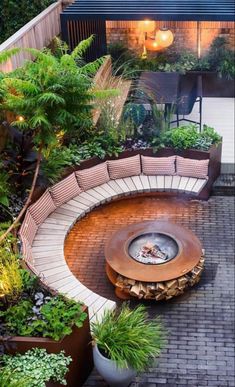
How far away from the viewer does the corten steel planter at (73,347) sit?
5.88 metres

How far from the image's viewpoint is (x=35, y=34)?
12273 mm

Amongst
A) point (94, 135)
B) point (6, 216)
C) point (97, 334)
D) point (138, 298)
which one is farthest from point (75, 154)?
point (97, 334)

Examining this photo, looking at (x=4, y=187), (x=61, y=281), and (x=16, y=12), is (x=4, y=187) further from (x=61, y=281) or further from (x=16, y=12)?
(x=16, y=12)

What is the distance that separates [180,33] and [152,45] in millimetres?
1025

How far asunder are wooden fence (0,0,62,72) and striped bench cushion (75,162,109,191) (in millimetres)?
2396

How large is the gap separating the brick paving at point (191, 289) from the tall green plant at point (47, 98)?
1.56 meters

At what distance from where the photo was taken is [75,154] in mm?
10000

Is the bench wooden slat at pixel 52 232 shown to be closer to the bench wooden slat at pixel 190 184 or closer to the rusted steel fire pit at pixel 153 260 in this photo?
the rusted steel fire pit at pixel 153 260

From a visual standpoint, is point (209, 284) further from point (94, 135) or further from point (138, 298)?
point (94, 135)

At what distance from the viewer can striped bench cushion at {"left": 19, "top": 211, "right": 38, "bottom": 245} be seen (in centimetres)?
825

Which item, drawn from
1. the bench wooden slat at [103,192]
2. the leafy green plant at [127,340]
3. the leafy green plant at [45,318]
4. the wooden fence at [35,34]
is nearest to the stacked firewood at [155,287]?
the leafy green plant at [127,340]

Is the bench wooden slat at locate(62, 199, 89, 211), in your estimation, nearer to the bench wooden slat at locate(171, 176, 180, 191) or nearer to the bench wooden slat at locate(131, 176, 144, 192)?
the bench wooden slat at locate(131, 176, 144, 192)

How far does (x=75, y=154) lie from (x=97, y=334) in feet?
14.7

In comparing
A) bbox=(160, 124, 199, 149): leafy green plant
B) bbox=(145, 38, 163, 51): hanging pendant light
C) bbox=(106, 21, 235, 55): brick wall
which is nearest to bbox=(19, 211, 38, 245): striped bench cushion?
A: bbox=(160, 124, 199, 149): leafy green plant
